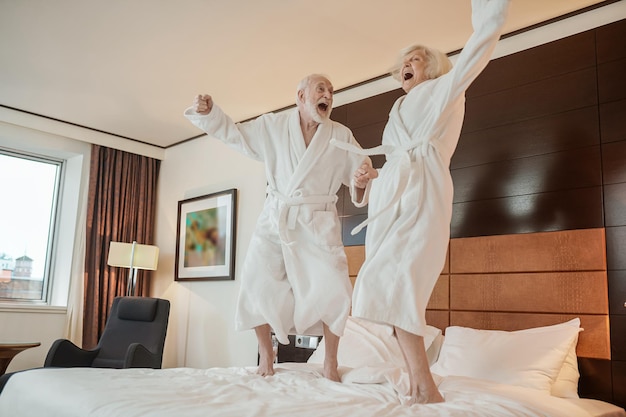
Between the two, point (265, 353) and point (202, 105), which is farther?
point (202, 105)

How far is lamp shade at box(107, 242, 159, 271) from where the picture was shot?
5387mm

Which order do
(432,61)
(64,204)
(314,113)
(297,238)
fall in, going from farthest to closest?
(64,204) → (314,113) → (297,238) → (432,61)

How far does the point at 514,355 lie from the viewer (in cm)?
270

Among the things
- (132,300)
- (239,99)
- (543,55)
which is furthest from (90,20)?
(543,55)

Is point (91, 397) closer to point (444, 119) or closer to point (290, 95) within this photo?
point (444, 119)

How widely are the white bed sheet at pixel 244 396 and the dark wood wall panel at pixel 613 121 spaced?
59.1 inches

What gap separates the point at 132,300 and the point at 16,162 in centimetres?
209

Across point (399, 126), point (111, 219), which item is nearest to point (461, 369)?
point (399, 126)

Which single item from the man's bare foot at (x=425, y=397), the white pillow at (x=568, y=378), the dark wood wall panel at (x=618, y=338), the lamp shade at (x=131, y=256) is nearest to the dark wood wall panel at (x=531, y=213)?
the dark wood wall panel at (x=618, y=338)

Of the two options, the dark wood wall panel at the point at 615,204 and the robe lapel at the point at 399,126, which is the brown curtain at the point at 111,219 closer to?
the robe lapel at the point at 399,126

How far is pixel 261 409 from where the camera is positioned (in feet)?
4.83

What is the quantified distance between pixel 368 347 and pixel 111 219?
3.69m

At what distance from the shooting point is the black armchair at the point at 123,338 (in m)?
4.21

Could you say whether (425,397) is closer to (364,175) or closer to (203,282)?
(364,175)
